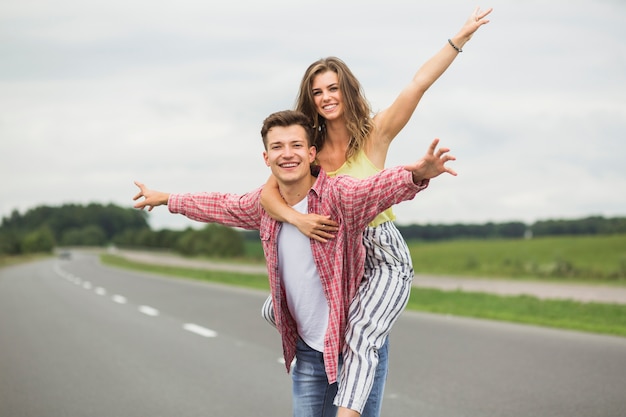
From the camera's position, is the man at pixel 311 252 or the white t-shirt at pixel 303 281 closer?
the man at pixel 311 252

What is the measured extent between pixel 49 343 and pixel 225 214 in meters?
8.37

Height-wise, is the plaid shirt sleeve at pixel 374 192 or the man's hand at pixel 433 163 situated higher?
the man's hand at pixel 433 163

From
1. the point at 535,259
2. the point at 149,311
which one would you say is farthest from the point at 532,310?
the point at 535,259

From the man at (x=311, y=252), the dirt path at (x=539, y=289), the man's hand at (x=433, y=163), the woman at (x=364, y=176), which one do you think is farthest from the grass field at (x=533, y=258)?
the man's hand at (x=433, y=163)

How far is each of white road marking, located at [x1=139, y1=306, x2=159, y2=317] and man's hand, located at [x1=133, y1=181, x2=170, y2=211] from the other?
11.5 meters

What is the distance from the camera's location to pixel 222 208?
144 inches

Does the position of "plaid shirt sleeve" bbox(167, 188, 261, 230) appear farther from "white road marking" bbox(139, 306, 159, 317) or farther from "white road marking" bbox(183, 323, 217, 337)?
"white road marking" bbox(139, 306, 159, 317)

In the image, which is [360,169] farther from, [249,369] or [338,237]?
[249,369]

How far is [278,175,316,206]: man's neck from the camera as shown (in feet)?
11.0

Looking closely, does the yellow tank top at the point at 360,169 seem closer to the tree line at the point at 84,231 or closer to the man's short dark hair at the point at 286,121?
the man's short dark hair at the point at 286,121

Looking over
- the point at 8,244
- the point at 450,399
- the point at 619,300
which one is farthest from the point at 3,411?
the point at 8,244

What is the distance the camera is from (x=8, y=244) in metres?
138

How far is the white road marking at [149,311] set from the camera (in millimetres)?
15331

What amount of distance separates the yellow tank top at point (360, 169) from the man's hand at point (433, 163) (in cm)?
62
